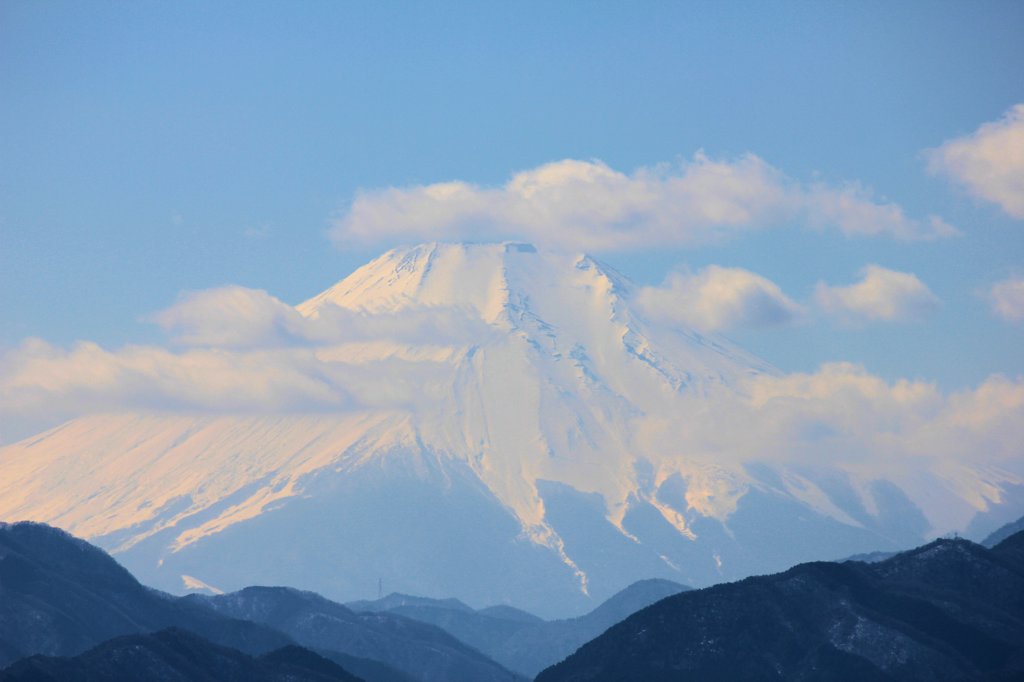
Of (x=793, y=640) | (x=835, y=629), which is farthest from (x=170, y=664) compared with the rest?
(x=835, y=629)

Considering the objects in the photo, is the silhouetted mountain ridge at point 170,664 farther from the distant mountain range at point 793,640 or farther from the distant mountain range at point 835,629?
the distant mountain range at point 835,629

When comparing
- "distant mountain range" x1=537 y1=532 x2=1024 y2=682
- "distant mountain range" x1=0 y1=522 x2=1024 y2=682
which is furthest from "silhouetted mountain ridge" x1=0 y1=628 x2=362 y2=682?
"distant mountain range" x1=537 y1=532 x2=1024 y2=682

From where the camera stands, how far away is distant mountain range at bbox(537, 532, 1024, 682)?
559 feet

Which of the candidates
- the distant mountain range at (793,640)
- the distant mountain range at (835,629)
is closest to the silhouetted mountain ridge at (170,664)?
the distant mountain range at (793,640)

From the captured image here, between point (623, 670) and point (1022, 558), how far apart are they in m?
47.4

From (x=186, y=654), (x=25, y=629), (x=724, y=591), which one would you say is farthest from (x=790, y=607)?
(x=25, y=629)

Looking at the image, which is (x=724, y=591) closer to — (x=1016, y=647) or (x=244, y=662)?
(x=1016, y=647)

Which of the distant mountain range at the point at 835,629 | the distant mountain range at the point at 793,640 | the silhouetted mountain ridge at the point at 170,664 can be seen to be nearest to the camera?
the silhouetted mountain ridge at the point at 170,664

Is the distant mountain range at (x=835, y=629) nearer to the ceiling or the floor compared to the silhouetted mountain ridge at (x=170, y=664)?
nearer to the ceiling

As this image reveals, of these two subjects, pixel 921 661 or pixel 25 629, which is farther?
pixel 25 629

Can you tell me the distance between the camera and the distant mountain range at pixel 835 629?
6708 inches

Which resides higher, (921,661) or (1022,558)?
(1022,558)

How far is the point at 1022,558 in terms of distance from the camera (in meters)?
192

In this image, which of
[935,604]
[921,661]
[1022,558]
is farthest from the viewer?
[1022,558]
